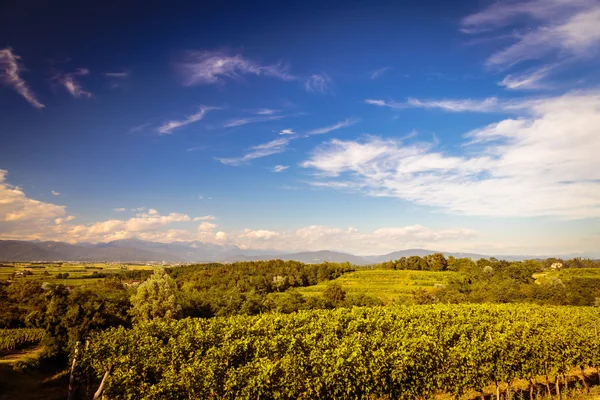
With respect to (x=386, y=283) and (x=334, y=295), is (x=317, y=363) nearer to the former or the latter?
(x=334, y=295)

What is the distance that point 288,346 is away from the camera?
16438 millimetres

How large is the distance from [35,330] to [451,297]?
6038 centimetres

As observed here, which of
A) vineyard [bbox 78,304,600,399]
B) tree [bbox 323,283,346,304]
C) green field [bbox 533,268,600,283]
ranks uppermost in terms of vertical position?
vineyard [bbox 78,304,600,399]

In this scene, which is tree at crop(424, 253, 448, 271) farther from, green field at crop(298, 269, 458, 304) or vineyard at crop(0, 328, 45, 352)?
vineyard at crop(0, 328, 45, 352)

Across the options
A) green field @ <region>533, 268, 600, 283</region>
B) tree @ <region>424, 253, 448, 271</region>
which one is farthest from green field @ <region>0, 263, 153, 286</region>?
green field @ <region>533, 268, 600, 283</region>

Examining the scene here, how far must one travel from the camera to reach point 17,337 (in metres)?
30.0

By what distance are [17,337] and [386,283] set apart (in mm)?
75424

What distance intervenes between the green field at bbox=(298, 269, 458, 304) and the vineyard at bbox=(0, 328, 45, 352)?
170ft

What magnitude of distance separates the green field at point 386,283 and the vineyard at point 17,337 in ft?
170

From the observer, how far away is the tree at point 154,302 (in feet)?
123

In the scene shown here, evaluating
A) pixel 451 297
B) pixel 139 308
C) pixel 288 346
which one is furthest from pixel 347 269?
pixel 288 346

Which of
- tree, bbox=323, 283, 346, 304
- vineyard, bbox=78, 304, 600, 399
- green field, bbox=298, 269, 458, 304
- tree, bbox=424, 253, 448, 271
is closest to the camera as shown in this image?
vineyard, bbox=78, 304, 600, 399

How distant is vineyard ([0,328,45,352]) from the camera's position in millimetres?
28812

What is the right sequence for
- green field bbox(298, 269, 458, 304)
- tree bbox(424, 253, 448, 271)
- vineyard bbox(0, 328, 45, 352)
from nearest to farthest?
vineyard bbox(0, 328, 45, 352)
green field bbox(298, 269, 458, 304)
tree bbox(424, 253, 448, 271)
